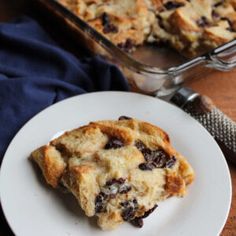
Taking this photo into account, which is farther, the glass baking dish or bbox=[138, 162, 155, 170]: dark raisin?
the glass baking dish

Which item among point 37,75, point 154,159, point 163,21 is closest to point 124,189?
point 154,159

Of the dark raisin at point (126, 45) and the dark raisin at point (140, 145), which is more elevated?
the dark raisin at point (140, 145)

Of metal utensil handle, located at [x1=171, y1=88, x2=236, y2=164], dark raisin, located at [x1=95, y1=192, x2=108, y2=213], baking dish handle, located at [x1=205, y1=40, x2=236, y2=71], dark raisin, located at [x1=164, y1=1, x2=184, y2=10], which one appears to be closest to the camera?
dark raisin, located at [x1=95, y1=192, x2=108, y2=213]

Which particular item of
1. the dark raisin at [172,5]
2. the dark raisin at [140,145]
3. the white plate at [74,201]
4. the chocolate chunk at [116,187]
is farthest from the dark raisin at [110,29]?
the chocolate chunk at [116,187]

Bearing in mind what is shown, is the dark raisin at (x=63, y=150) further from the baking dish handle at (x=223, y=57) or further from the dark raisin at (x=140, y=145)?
the baking dish handle at (x=223, y=57)

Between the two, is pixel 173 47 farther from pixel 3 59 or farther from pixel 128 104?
pixel 3 59

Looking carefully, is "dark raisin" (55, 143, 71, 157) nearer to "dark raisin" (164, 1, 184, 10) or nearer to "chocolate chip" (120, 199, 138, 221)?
"chocolate chip" (120, 199, 138, 221)

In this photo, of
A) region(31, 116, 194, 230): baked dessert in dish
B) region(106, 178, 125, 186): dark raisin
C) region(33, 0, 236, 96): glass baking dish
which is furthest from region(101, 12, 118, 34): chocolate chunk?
region(106, 178, 125, 186): dark raisin
